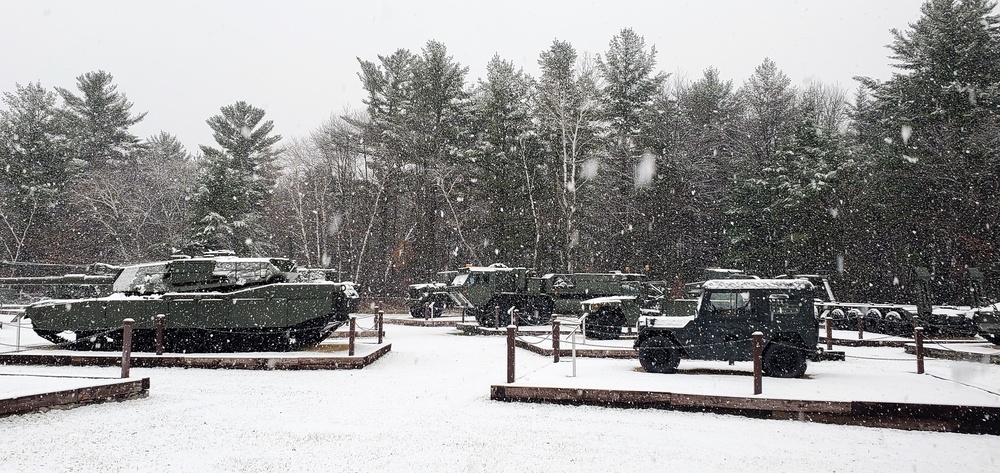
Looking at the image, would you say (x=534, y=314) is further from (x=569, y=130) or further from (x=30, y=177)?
(x=30, y=177)

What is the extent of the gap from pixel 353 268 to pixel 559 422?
2974 cm

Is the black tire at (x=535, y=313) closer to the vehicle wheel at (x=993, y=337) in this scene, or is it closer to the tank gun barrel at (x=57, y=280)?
the vehicle wheel at (x=993, y=337)

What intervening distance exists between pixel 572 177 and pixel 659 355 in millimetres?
20570

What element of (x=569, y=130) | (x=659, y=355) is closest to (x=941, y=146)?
(x=569, y=130)

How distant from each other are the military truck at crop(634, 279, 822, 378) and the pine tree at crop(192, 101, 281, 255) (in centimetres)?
2773

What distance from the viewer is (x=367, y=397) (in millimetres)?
8734

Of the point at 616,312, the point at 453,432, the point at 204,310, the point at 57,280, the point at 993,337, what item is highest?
the point at 57,280

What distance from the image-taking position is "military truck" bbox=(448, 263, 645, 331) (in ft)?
67.5

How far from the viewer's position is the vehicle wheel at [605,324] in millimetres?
17078

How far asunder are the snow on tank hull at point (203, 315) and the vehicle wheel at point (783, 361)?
345 inches

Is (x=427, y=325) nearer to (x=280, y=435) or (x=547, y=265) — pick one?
(x=547, y=265)

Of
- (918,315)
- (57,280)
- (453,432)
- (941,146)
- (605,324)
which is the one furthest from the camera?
(941,146)

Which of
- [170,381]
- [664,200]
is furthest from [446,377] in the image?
[664,200]

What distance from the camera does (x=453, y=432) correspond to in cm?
661
